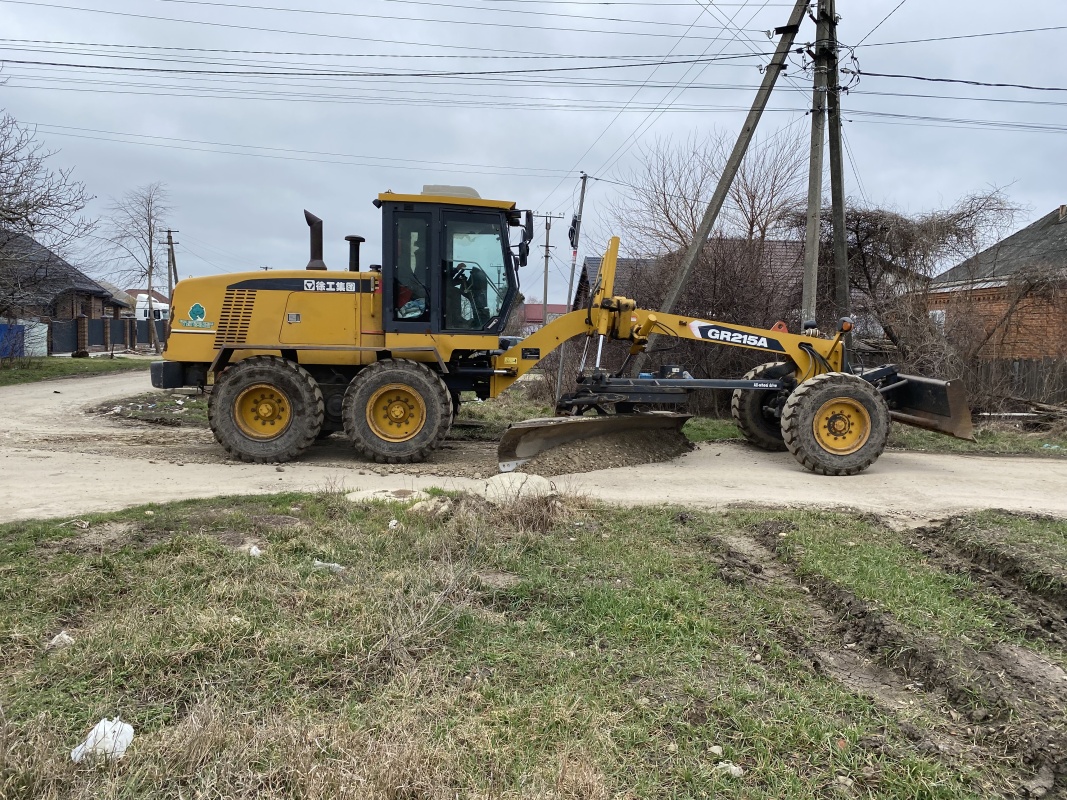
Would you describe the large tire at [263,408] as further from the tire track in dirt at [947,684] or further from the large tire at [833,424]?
the tire track in dirt at [947,684]

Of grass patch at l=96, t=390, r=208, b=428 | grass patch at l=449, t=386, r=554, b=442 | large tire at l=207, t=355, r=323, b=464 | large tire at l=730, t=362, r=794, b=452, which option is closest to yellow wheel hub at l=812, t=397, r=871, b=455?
large tire at l=730, t=362, r=794, b=452

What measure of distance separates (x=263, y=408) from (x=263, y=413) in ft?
0.21

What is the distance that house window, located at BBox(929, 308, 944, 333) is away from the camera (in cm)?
1443

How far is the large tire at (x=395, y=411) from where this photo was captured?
905cm

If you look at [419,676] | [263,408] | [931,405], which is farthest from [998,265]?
[419,676]

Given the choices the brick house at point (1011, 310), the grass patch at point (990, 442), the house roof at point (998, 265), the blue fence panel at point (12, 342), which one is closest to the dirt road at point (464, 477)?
the grass patch at point (990, 442)

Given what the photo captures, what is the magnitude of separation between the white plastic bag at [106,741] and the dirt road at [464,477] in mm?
3925

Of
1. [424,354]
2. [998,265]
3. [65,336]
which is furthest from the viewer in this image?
[65,336]

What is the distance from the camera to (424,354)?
30.9ft

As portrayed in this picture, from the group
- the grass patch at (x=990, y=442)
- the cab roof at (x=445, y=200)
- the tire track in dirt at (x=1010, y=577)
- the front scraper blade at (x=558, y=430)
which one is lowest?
the tire track in dirt at (x=1010, y=577)

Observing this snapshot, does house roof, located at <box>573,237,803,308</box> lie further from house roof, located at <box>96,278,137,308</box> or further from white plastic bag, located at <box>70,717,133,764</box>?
house roof, located at <box>96,278,137,308</box>

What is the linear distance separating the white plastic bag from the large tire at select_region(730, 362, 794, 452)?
28.7 ft

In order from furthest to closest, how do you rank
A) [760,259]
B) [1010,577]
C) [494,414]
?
1. [760,259]
2. [494,414]
3. [1010,577]

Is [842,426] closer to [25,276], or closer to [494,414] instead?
[494,414]
